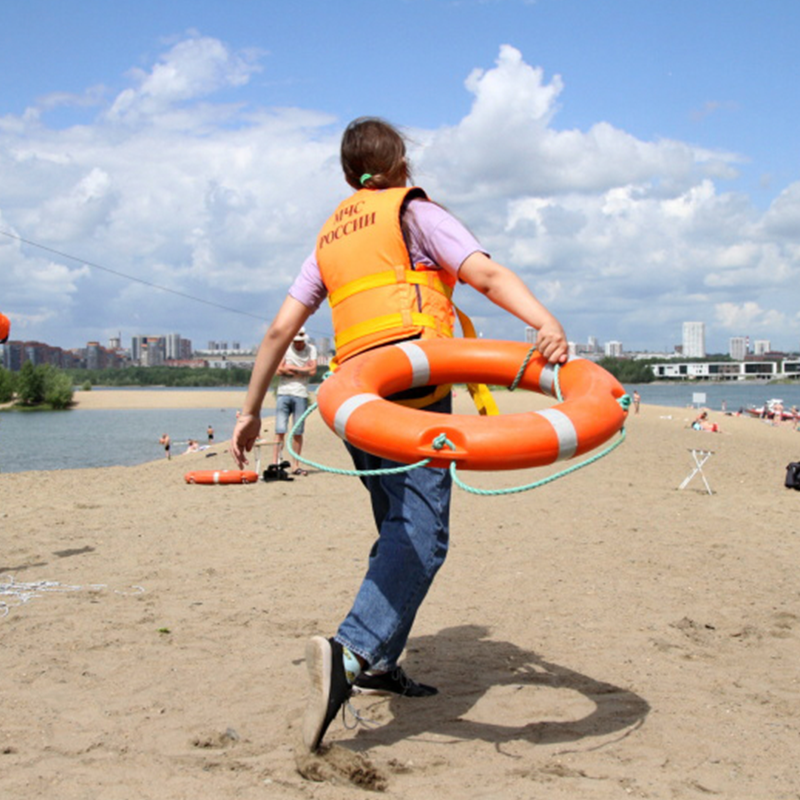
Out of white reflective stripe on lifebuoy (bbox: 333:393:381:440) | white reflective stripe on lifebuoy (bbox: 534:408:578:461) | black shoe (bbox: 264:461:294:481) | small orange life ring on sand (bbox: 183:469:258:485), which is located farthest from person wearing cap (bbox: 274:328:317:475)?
white reflective stripe on lifebuoy (bbox: 534:408:578:461)

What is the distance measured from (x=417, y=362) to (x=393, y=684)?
1.27 m

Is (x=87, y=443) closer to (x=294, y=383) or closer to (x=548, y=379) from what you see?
(x=294, y=383)

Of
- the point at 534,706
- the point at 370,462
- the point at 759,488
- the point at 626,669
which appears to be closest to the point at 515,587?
the point at 626,669

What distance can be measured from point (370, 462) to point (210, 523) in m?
4.89

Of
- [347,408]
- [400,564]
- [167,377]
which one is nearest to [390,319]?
[347,408]

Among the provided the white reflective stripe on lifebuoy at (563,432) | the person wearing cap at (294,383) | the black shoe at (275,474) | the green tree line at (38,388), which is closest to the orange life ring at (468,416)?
the white reflective stripe on lifebuoy at (563,432)

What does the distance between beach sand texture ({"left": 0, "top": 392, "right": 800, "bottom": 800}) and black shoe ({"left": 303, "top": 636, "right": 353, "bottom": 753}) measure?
9 cm

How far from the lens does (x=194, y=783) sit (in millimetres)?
2420

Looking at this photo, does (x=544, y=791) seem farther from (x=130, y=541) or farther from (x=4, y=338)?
(x=130, y=541)

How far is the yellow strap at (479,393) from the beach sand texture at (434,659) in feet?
3.56

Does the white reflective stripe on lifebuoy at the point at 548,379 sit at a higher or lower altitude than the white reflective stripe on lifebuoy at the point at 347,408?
higher

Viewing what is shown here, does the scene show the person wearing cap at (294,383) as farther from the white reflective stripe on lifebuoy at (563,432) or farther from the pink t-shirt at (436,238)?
the white reflective stripe on lifebuoy at (563,432)

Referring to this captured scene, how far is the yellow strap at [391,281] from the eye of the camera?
2773 millimetres

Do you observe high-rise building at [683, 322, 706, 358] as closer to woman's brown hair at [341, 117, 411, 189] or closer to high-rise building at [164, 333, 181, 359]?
high-rise building at [164, 333, 181, 359]
